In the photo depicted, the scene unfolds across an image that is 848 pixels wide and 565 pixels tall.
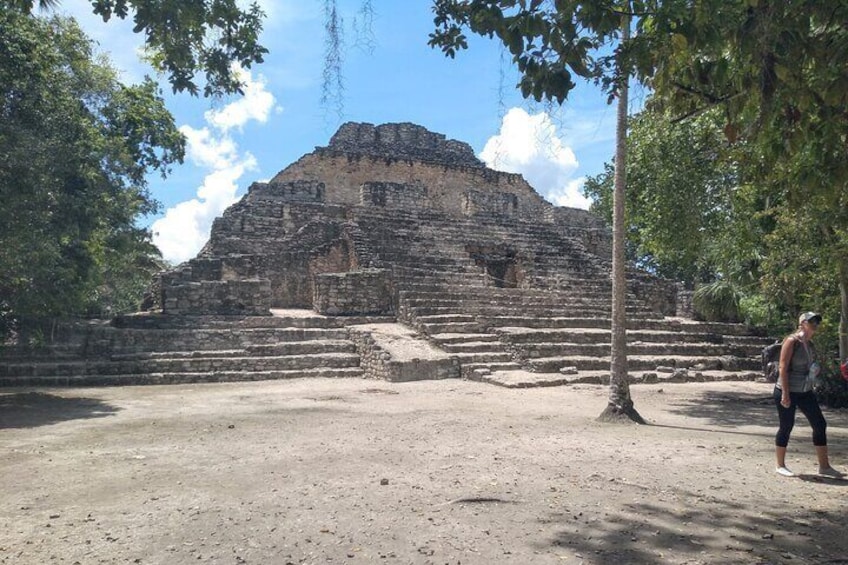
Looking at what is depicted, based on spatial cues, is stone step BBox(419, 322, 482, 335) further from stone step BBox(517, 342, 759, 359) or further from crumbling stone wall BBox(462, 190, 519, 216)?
crumbling stone wall BBox(462, 190, 519, 216)

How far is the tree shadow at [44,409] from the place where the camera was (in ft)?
24.5

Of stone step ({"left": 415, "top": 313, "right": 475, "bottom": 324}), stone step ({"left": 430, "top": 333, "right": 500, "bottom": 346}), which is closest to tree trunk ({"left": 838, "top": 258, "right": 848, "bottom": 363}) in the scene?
stone step ({"left": 430, "top": 333, "right": 500, "bottom": 346})

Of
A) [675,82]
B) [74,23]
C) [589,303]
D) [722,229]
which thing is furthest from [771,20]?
[74,23]

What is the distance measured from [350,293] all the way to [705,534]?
1181 centimetres

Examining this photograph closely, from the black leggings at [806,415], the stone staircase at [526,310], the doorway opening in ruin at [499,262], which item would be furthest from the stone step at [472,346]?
the black leggings at [806,415]

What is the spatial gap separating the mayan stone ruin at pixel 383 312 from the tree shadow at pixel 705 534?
629cm

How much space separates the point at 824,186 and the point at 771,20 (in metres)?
1.57

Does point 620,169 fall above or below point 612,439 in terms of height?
above

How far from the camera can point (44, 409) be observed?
8312 millimetres

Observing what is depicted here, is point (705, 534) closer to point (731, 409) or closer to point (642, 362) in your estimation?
point (731, 409)

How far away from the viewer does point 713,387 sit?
11398 mm

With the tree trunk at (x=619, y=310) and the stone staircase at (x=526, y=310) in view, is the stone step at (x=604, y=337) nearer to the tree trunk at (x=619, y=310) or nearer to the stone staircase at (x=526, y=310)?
the stone staircase at (x=526, y=310)

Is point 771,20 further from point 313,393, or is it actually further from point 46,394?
point 46,394

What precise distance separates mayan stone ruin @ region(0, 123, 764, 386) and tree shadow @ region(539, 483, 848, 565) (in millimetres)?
6293
